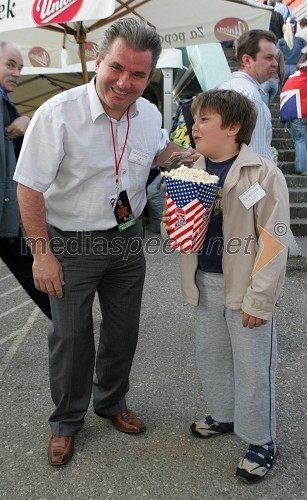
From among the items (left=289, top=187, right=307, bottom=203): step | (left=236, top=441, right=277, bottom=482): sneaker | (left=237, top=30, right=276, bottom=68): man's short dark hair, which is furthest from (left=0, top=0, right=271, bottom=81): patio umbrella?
(left=236, top=441, right=277, bottom=482): sneaker

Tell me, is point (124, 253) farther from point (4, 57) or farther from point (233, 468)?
point (4, 57)

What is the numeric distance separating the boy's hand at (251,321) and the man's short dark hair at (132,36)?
120 centimetres

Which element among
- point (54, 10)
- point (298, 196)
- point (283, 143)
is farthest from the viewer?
point (283, 143)

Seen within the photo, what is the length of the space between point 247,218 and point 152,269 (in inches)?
139

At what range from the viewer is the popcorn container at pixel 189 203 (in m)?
1.91

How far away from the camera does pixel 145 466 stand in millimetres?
2312

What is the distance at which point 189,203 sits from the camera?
75.9 inches

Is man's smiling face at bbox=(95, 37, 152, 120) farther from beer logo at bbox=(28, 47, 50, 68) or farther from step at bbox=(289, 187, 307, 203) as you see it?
beer logo at bbox=(28, 47, 50, 68)

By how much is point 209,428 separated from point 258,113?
1771 millimetres

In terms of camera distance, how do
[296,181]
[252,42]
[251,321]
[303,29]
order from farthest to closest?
[303,29] → [296,181] → [252,42] → [251,321]

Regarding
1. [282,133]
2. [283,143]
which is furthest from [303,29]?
[283,143]

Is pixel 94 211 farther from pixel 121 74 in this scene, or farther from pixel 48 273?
pixel 121 74

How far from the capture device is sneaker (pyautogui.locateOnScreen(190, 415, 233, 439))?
251 centimetres

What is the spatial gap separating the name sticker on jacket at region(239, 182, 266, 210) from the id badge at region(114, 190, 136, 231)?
1.82 ft
